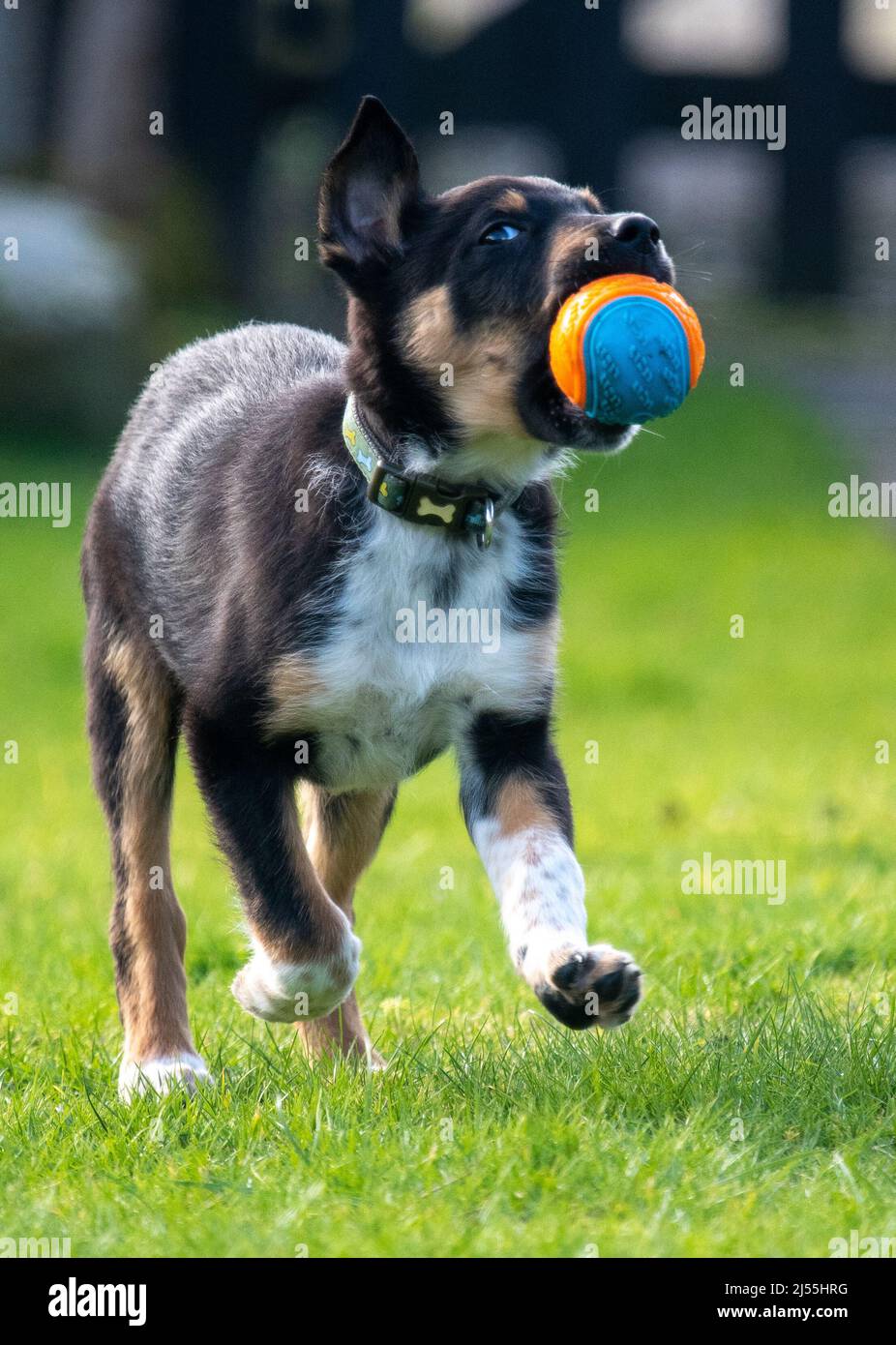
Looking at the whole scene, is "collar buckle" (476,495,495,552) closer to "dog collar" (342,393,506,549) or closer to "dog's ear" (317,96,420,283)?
"dog collar" (342,393,506,549)

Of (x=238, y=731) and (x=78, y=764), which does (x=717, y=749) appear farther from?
(x=238, y=731)

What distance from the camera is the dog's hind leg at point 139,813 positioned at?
4.80m

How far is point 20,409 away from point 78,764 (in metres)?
7.56

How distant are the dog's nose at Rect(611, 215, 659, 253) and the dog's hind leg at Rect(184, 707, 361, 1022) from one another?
135cm

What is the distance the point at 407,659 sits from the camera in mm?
4203

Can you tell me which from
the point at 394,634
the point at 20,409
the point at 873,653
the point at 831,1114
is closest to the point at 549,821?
the point at 394,634

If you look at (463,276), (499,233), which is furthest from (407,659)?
(499,233)

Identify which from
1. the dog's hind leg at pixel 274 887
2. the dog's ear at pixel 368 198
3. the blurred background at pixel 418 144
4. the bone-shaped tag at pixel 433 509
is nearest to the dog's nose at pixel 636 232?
the dog's ear at pixel 368 198

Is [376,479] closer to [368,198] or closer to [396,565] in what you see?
[396,565]

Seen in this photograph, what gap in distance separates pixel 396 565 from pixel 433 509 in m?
0.15

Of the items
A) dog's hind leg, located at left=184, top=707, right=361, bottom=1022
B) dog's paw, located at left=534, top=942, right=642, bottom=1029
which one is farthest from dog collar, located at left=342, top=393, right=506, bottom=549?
dog's paw, located at left=534, top=942, right=642, bottom=1029

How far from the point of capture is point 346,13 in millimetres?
23609

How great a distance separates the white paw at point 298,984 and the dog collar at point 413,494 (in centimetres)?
95

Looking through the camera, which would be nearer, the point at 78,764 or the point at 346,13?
the point at 78,764
